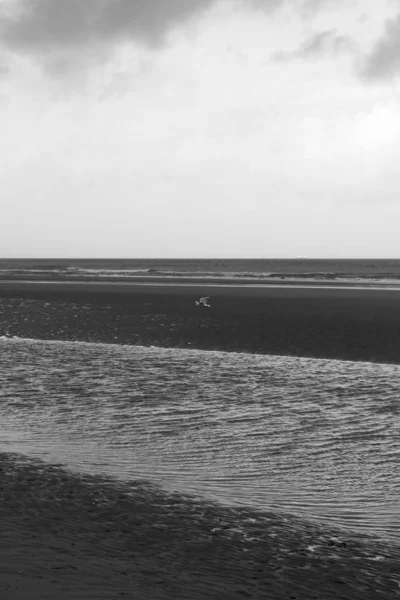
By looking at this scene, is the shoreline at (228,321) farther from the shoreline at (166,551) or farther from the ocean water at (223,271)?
the ocean water at (223,271)

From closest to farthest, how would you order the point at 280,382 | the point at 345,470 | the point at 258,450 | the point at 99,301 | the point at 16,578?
1. the point at 16,578
2. the point at 345,470
3. the point at 258,450
4. the point at 280,382
5. the point at 99,301

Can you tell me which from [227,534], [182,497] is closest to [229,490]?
[182,497]

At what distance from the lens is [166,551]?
23.6 feet

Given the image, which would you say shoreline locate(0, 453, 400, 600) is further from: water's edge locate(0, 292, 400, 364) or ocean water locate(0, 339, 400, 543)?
water's edge locate(0, 292, 400, 364)

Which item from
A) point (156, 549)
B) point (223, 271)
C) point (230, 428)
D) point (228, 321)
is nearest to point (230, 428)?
point (230, 428)

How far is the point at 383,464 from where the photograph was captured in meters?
10.8

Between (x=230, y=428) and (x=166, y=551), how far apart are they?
5.91m

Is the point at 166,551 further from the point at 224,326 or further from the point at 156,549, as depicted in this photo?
the point at 224,326

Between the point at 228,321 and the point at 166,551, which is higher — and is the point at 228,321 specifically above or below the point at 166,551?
above

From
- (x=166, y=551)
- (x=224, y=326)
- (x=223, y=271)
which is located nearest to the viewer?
(x=166, y=551)

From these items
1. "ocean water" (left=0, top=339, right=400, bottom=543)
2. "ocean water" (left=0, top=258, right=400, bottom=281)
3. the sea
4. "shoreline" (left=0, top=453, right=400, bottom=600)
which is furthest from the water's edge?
"ocean water" (left=0, top=258, right=400, bottom=281)

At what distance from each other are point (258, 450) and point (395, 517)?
3225mm

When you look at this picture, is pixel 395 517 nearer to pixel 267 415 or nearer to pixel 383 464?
pixel 383 464

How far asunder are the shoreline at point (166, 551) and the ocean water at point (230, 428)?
0.71 m
